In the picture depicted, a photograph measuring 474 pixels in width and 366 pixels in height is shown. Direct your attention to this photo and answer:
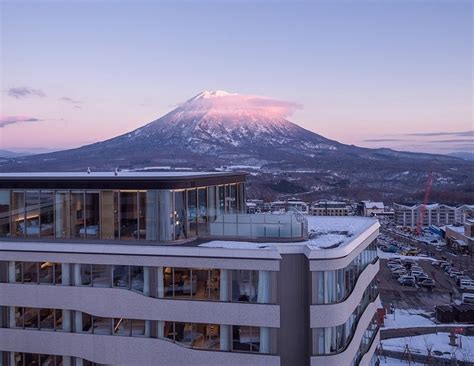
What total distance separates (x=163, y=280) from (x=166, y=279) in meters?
0.07

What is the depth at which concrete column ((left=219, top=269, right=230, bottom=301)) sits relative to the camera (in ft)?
35.1

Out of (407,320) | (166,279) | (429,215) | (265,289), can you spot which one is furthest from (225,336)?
(429,215)

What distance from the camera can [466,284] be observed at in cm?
4019

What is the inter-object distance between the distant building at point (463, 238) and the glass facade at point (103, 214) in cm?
5284

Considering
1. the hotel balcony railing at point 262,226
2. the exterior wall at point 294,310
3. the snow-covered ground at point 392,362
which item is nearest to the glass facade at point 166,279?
the exterior wall at point 294,310

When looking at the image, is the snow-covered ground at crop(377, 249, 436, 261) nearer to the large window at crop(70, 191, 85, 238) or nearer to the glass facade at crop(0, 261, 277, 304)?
the glass facade at crop(0, 261, 277, 304)

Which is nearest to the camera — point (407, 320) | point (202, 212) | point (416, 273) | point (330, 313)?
point (330, 313)

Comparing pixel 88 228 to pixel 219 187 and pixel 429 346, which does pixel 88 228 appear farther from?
pixel 429 346

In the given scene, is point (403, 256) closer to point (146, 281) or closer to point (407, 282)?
point (407, 282)

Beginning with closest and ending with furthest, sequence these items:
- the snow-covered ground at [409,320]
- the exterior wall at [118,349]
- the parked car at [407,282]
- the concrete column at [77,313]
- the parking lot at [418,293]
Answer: the exterior wall at [118,349] → the concrete column at [77,313] → the snow-covered ground at [409,320] → the parking lot at [418,293] → the parked car at [407,282]

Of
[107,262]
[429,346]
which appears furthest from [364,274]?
[429,346]

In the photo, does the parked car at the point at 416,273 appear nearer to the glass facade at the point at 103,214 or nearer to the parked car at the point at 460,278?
the parked car at the point at 460,278

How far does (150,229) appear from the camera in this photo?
11711 mm

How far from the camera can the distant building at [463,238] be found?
57531mm
